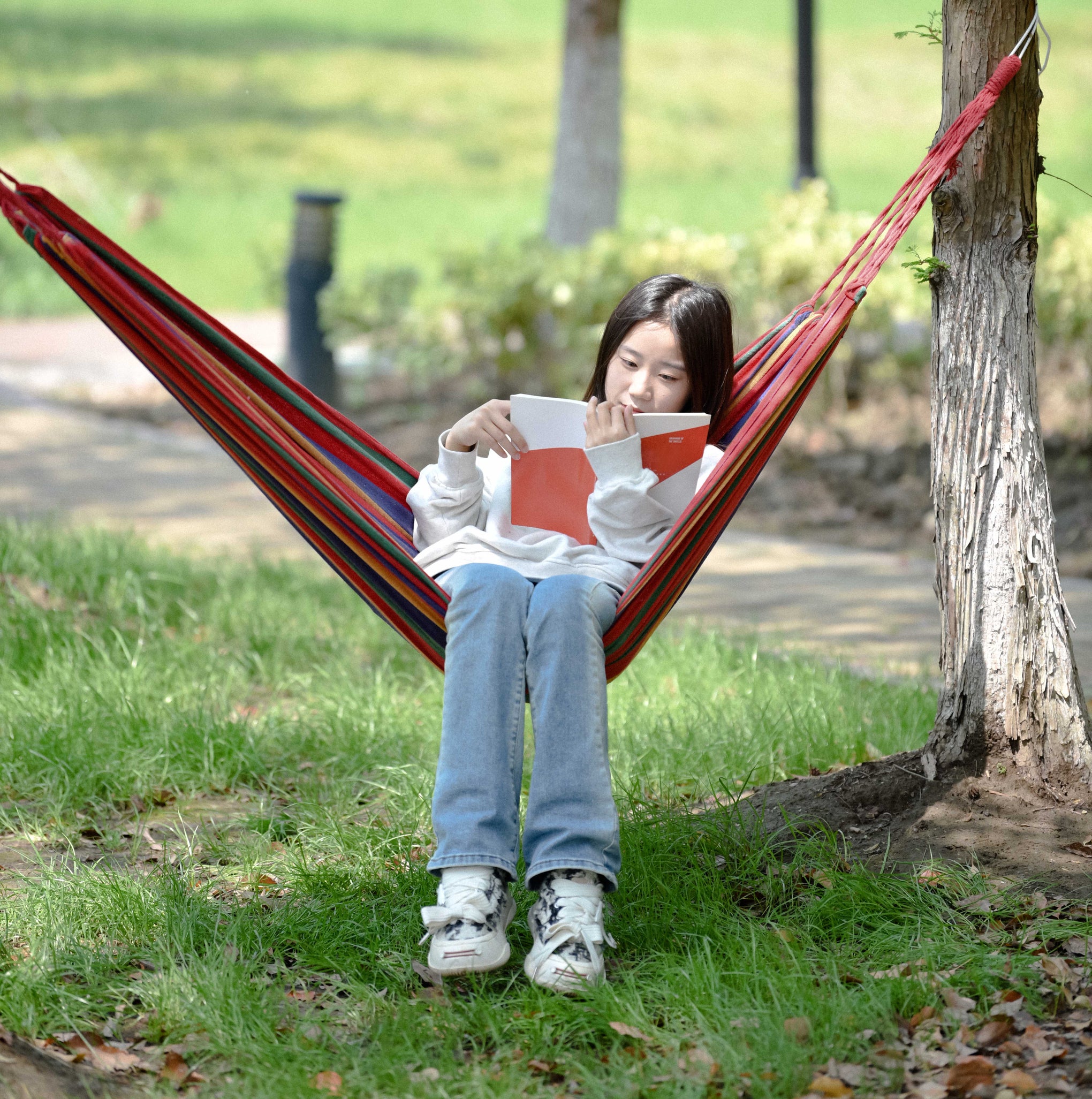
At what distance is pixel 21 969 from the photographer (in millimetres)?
1988

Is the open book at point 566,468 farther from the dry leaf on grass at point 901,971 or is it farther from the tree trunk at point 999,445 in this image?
the dry leaf on grass at point 901,971

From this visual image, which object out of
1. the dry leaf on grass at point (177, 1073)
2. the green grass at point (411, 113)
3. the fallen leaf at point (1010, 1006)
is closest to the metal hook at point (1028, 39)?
the fallen leaf at point (1010, 1006)

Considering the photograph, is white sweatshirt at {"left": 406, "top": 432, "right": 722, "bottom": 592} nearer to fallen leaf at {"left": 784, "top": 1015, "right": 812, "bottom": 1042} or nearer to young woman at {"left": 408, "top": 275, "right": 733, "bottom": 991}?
young woman at {"left": 408, "top": 275, "right": 733, "bottom": 991}

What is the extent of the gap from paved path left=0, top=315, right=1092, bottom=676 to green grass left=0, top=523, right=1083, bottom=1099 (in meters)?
0.50

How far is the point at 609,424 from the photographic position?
90.4 inches

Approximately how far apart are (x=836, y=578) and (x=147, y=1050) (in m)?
2.88

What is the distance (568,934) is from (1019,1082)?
A: 24.1 inches

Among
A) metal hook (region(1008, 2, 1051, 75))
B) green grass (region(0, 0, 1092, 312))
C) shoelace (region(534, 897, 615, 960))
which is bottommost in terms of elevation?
shoelace (region(534, 897, 615, 960))

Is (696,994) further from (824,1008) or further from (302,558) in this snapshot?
(302,558)

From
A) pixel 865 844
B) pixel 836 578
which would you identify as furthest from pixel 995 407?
pixel 836 578

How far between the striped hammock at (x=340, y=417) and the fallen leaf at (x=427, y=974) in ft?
1.62

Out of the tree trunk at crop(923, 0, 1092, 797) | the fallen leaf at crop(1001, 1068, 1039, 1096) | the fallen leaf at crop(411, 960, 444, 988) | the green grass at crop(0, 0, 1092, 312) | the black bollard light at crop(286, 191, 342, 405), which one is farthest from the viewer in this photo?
the green grass at crop(0, 0, 1092, 312)

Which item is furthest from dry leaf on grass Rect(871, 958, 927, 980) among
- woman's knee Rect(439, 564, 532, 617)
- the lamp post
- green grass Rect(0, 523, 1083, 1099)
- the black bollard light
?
the black bollard light

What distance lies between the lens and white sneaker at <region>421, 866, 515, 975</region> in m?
1.89
